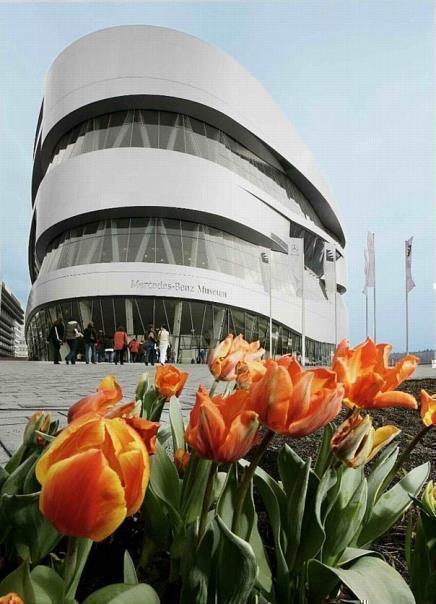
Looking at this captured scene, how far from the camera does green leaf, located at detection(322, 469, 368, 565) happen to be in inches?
42.3

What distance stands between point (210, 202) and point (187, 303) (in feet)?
20.5

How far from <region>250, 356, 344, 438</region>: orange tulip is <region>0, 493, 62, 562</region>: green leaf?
18.3 inches

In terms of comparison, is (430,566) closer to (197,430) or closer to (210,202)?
(197,430)

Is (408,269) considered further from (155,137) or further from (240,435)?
(240,435)

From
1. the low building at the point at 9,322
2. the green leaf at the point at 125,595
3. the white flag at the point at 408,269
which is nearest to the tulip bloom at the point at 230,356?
the green leaf at the point at 125,595

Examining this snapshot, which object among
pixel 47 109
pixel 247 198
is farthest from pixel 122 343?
pixel 47 109

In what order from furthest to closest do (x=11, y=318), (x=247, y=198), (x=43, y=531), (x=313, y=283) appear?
(x=11, y=318), (x=313, y=283), (x=247, y=198), (x=43, y=531)

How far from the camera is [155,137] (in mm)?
31547

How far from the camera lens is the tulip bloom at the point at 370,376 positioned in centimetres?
110

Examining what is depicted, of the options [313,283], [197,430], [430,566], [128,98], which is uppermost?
[128,98]

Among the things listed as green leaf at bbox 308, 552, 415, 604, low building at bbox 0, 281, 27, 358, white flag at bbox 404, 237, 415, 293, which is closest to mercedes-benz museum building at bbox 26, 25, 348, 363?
white flag at bbox 404, 237, 415, 293

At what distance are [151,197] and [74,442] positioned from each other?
30.0 metres

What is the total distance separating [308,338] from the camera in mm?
40938

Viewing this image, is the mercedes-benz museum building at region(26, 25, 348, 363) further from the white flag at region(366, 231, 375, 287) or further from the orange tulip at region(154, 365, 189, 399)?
the orange tulip at region(154, 365, 189, 399)
